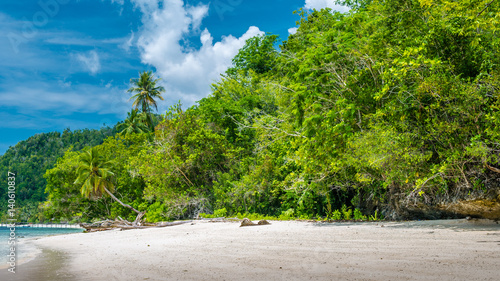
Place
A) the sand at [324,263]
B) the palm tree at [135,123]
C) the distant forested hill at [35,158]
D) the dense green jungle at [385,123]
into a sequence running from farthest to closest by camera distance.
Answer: the distant forested hill at [35,158] < the palm tree at [135,123] < the dense green jungle at [385,123] < the sand at [324,263]

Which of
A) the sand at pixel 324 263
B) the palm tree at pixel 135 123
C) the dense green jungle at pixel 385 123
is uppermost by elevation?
the palm tree at pixel 135 123

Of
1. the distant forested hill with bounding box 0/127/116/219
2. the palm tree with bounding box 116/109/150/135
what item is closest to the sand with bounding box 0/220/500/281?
the palm tree with bounding box 116/109/150/135

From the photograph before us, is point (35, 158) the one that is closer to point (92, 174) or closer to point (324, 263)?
point (92, 174)

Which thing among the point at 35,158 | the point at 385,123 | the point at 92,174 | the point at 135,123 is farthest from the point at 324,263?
→ the point at 35,158

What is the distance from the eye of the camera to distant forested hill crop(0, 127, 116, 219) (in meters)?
61.8

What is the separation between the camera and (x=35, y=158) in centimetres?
7462

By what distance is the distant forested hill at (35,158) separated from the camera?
61.8m

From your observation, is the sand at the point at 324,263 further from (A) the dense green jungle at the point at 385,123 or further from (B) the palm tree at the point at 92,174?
(B) the palm tree at the point at 92,174

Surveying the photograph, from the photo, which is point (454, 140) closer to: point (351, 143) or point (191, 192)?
point (351, 143)

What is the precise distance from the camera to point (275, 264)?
3.70 m

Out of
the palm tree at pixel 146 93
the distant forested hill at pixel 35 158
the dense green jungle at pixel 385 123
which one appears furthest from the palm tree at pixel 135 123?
the distant forested hill at pixel 35 158

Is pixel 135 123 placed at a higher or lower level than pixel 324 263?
higher

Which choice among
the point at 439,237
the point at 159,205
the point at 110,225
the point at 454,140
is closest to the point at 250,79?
the point at 159,205

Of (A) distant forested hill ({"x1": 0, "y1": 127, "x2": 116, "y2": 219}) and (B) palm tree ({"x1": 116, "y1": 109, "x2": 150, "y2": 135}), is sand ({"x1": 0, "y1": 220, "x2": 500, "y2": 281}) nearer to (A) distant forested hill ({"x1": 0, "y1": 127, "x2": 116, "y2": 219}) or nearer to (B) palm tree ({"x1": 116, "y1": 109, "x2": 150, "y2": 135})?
(B) palm tree ({"x1": 116, "y1": 109, "x2": 150, "y2": 135})
